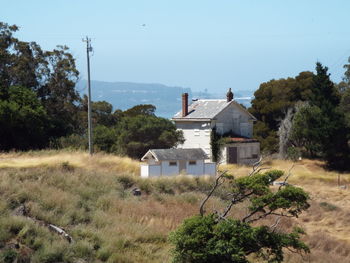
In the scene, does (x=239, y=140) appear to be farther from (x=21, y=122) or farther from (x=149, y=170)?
(x=21, y=122)

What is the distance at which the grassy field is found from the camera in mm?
17047

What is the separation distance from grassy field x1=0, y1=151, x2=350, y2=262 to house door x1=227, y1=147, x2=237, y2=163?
566 inches

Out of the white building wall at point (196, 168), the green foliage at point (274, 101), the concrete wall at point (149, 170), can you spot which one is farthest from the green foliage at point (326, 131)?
the concrete wall at point (149, 170)

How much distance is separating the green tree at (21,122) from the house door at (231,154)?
47.8ft

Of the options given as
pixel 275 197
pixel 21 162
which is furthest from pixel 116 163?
pixel 275 197

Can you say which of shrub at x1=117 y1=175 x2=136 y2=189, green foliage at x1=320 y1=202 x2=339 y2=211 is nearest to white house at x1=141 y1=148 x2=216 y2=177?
green foliage at x1=320 y1=202 x2=339 y2=211

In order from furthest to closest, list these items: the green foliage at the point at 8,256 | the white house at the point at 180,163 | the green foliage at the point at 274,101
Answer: the green foliage at the point at 274,101, the white house at the point at 180,163, the green foliage at the point at 8,256

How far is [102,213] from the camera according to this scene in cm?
2166

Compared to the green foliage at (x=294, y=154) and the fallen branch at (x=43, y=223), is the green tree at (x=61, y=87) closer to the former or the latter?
the green foliage at (x=294, y=154)

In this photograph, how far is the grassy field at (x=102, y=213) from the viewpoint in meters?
17.0

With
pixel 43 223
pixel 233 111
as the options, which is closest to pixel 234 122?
pixel 233 111

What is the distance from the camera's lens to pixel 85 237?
18203mm

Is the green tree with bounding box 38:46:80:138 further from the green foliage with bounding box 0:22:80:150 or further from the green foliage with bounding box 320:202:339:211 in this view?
the green foliage with bounding box 320:202:339:211

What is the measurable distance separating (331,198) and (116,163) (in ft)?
43.3
